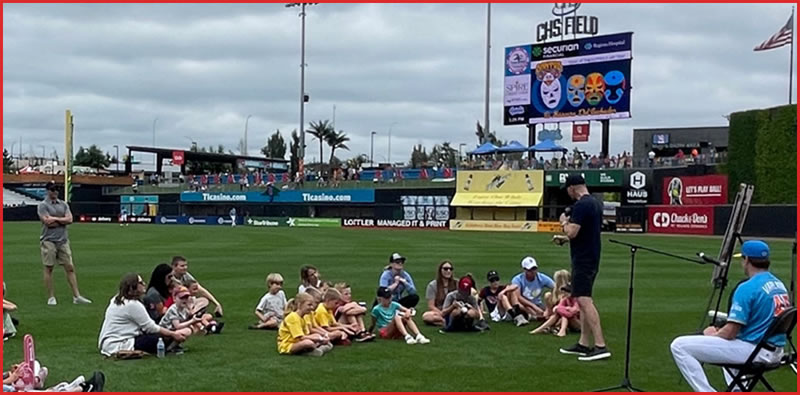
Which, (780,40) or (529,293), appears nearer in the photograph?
(529,293)

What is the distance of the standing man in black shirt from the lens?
9.34m

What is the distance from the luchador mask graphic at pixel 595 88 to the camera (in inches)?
2092

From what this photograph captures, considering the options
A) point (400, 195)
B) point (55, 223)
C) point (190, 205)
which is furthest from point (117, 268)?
point (190, 205)

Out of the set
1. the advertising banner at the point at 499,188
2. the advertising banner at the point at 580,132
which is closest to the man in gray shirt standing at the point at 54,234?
the advertising banner at the point at 499,188

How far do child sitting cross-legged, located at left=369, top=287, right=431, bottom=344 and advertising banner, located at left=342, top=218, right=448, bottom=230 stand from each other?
139 ft

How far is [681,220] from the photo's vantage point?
42812 mm

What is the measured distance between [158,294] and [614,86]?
148ft

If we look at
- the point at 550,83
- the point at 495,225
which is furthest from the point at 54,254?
the point at 550,83

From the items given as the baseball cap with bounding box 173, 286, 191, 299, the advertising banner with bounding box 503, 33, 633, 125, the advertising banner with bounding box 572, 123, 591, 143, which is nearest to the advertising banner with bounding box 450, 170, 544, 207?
the advertising banner with bounding box 503, 33, 633, 125

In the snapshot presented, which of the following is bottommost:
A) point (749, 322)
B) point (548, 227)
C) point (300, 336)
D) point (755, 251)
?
point (548, 227)

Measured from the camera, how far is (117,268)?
70.4ft

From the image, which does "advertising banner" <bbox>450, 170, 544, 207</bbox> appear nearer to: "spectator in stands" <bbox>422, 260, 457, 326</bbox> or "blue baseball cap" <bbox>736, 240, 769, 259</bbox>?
"spectator in stands" <bbox>422, 260, 457, 326</bbox>

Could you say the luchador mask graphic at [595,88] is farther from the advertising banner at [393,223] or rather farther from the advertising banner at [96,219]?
the advertising banner at [96,219]

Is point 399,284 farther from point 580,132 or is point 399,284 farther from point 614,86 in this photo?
point 580,132
